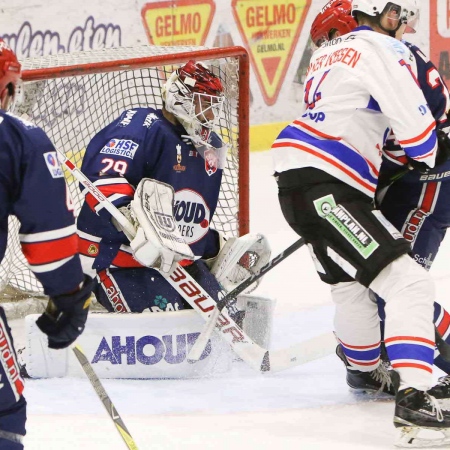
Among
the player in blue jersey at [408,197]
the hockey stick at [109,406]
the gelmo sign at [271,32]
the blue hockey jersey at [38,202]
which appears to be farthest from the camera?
the gelmo sign at [271,32]

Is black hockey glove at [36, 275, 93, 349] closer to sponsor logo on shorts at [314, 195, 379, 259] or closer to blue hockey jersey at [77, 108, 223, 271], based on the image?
sponsor logo on shorts at [314, 195, 379, 259]

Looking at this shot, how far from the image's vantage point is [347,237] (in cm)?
269

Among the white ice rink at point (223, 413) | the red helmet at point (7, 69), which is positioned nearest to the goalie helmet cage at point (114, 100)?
the white ice rink at point (223, 413)

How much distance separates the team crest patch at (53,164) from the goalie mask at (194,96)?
5.21 ft

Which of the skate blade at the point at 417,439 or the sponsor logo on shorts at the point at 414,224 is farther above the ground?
the sponsor logo on shorts at the point at 414,224

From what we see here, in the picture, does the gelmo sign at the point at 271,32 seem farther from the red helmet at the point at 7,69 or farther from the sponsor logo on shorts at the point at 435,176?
the red helmet at the point at 7,69

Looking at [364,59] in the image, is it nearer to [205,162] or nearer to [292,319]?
[205,162]

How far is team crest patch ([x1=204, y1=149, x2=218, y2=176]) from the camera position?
357 centimetres

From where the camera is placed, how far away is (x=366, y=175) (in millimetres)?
2732

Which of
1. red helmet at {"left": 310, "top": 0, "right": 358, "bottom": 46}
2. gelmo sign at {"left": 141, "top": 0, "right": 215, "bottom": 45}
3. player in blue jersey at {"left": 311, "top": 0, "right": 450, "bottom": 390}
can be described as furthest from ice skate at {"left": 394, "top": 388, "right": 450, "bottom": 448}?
gelmo sign at {"left": 141, "top": 0, "right": 215, "bottom": 45}

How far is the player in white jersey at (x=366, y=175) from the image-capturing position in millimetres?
2590

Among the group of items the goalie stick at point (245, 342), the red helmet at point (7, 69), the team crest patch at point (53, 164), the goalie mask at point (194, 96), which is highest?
the red helmet at point (7, 69)

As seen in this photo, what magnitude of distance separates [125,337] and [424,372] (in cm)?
107

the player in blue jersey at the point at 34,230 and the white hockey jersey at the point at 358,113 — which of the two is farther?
the white hockey jersey at the point at 358,113
